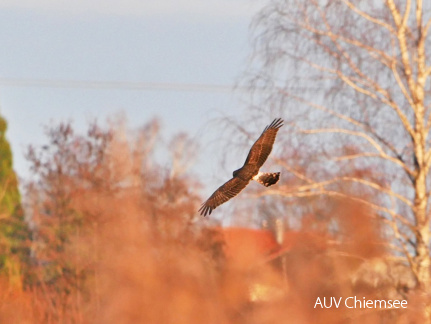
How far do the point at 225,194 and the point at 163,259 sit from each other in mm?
9382

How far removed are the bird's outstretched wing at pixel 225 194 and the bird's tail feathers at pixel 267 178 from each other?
0.44 feet

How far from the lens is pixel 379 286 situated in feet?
48.6

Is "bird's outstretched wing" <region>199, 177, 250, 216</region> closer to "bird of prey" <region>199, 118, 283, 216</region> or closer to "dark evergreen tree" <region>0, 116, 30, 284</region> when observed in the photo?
"bird of prey" <region>199, 118, 283, 216</region>

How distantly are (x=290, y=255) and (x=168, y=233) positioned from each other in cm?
449

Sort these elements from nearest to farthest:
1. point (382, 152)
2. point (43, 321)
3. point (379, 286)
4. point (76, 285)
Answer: point (382, 152) < point (379, 286) < point (43, 321) < point (76, 285)

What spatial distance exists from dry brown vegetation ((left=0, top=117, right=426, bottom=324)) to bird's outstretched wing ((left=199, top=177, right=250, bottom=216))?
4.95 m

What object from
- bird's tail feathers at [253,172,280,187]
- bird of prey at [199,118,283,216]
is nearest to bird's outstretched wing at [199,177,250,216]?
bird of prey at [199,118,283,216]

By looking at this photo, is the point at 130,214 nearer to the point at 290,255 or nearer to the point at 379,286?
the point at 290,255

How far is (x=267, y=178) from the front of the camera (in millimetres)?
8930

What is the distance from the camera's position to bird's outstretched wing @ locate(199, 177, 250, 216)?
9172 mm

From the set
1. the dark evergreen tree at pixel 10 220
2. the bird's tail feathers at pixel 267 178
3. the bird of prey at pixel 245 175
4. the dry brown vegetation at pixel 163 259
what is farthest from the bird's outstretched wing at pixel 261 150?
the dark evergreen tree at pixel 10 220

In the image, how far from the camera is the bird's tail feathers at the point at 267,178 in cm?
882

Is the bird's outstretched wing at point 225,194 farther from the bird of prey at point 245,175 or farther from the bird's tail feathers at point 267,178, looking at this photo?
the bird's tail feathers at point 267,178

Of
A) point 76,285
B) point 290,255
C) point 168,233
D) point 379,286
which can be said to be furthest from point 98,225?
point 379,286
